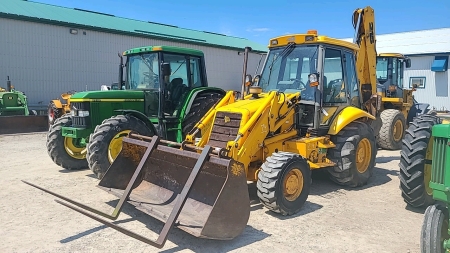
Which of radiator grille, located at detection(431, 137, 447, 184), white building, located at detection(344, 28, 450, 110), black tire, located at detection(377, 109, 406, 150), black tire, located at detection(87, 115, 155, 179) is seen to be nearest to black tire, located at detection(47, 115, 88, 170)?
black tire, located at detection(87, 115, 155, 179)

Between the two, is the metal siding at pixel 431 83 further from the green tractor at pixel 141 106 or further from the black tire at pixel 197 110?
the black tire at pixel 197 110

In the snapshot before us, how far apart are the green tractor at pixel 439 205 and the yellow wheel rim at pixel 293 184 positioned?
6.09 ft

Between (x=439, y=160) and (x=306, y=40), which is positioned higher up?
(x=306, y=40)

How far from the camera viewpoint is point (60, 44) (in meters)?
17.5

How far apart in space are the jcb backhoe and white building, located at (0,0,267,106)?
11.8 meters

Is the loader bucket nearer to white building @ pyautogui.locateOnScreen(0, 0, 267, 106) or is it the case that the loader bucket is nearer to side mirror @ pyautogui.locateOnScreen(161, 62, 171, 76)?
side mirror @ pyautogui.locateOnScreen(161, 62, 171, 76)

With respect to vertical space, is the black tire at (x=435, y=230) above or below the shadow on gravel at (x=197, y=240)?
above

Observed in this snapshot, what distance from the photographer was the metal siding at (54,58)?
16297 millimetres

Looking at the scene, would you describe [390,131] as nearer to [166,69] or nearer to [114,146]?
→ [166,69]

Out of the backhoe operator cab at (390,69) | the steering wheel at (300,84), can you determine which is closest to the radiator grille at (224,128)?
the steering wheel at (300,84)

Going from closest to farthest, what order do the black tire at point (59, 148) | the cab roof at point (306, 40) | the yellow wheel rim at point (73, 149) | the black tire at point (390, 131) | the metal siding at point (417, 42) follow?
the cab roof at point (306, 40) → the black tire at point (59, 148) → the yellow wheel rim at point (73, 149) → the black tire at point (390, 131) → the metal siding at point (417, 42)

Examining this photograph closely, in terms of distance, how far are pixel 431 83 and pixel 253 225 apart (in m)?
23.2

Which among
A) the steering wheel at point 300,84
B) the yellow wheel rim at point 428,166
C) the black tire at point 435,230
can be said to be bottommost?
the black tire at point 435,230

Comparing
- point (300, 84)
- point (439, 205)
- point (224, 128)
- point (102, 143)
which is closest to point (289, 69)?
point (300, 84)
